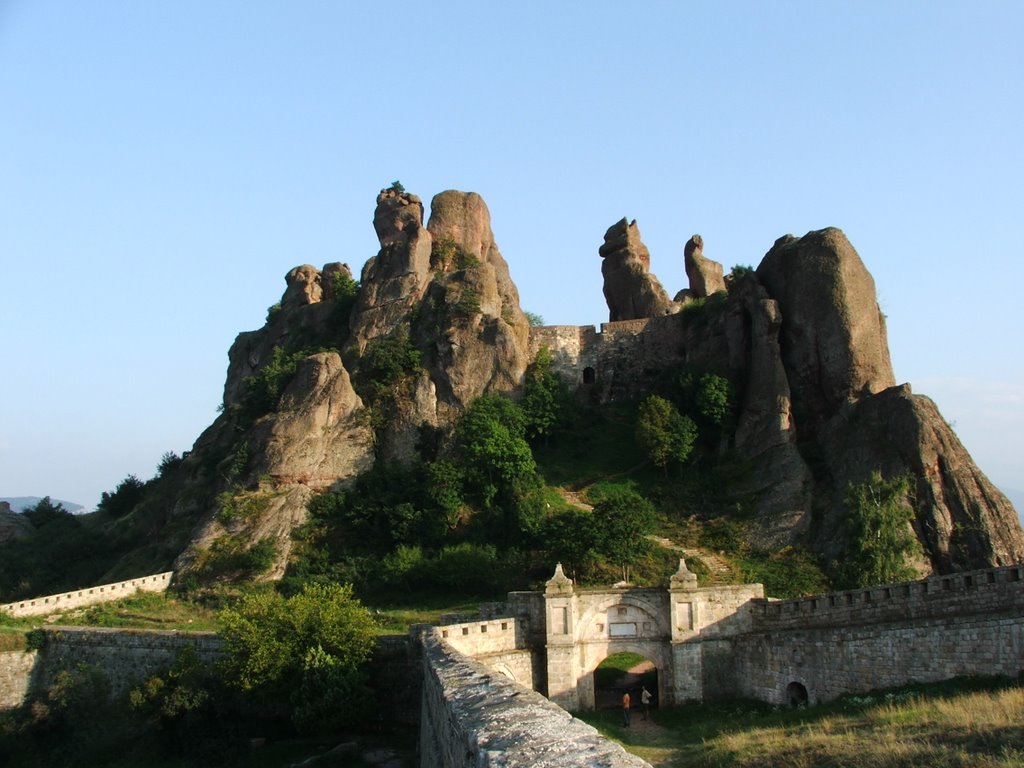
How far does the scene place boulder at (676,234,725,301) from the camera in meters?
58.3

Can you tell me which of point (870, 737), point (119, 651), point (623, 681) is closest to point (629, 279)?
point (623, 681)

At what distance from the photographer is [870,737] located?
14859mm

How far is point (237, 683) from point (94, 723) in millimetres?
6182

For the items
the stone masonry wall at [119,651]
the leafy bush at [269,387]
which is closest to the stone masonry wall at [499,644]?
the stone masonry wall at [119,651]

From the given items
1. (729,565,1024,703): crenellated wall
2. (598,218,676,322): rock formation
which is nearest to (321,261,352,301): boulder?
(598,218,676,322): rock formation

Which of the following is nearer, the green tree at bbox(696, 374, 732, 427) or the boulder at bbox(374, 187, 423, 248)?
the green tree at bbox(696, 374, 732, 427)

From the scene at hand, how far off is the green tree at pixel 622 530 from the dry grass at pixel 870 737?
1321cm

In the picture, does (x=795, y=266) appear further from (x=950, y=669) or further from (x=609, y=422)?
(x=950, y=669)

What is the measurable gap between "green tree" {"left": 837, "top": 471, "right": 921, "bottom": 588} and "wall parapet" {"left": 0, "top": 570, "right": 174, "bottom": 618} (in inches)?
1046

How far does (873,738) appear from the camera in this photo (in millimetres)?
14734

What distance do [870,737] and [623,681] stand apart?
14994 mm

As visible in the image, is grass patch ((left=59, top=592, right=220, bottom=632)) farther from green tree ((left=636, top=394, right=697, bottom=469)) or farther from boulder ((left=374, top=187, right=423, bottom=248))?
boulder ((left=374, top=187, right=423, bottom=248))

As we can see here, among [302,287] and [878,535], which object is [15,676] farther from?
[302,287]

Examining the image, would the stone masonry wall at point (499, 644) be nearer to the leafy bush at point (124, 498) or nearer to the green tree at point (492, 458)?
the green tree at point (492, 458)
